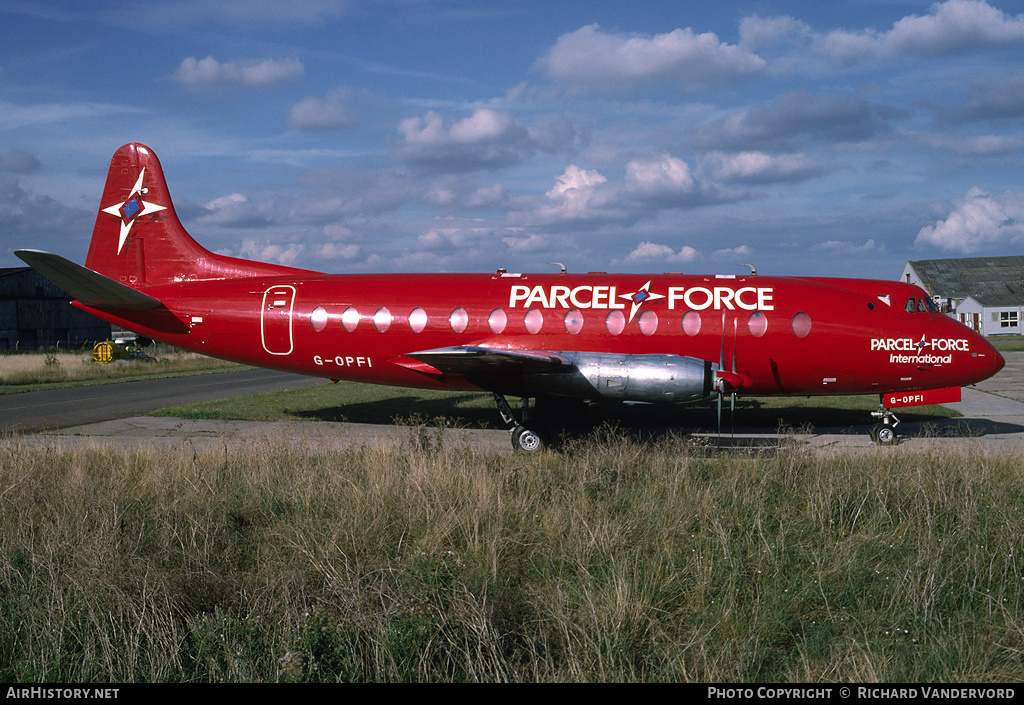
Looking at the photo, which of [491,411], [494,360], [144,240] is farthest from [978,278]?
[144,240]

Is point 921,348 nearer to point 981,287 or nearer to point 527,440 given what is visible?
point 527,440

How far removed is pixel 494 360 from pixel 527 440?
219 centimetres

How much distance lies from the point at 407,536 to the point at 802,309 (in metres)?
12.2

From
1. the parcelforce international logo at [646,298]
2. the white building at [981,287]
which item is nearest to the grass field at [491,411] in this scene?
the parcelforce international logo at [646,298]

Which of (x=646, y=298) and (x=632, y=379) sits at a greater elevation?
(x=646, y=298)

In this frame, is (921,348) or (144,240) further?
(144,240)

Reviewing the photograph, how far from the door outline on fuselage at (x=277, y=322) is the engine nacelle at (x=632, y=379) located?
6.96m

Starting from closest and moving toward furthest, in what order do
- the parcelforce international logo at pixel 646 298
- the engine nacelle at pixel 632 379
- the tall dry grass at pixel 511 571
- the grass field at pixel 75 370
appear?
the tall dry grass at pixel 511 571
the engine nacelle at pixel 632 379
the parcelforce international logo at pixel 646 298
the grass field at pixel 75 370

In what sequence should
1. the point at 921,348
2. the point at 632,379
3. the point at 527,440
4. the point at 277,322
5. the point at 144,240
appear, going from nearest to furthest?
the point at 632,379 → the point at 527,440 → the point at 921,348 → the point at 277,322 → the point at 144,240

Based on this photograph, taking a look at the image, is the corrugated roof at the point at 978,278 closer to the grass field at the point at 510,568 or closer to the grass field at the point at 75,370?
the grass field at the point at 75,370

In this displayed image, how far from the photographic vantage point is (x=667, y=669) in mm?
5328

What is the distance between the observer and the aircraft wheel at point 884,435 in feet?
53.0

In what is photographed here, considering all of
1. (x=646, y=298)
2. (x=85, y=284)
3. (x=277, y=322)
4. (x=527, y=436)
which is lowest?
(x=527, y=436)

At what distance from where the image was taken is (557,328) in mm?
16406
